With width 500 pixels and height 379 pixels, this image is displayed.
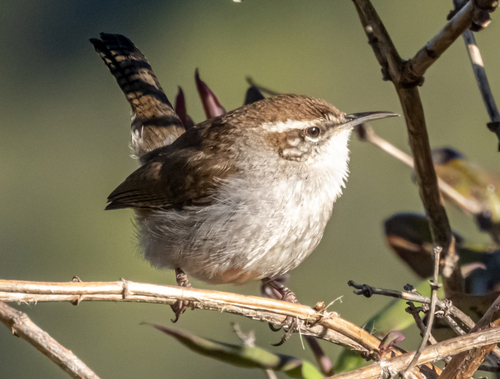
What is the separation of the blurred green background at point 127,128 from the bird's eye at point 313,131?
174cm

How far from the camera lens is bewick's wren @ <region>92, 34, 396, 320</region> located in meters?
1.77

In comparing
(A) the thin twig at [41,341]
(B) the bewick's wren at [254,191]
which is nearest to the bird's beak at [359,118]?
(B) the bewick's wren at [254,191]

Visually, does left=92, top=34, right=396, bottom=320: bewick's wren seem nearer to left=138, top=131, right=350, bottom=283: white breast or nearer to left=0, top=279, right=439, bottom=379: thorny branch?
left=138, top=131, right=350, bottom=283: white breast

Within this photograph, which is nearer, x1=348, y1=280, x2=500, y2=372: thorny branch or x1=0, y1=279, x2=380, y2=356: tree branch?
x1=0, y1=279, x2=380, y2=356: tree branch

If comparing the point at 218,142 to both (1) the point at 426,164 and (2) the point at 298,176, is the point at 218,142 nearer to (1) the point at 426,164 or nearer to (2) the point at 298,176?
(2) the point at 298,176

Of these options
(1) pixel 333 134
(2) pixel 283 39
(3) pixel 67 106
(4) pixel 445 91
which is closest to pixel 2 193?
(3) pixel 67 106

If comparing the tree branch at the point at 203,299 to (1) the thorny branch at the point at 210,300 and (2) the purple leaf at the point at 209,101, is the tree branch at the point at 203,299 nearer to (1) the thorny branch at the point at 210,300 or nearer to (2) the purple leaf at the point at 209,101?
(1) the thorny branch at the point at 210,300

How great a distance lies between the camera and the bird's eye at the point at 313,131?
1837 mm

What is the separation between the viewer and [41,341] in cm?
91

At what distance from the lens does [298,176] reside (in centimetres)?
183

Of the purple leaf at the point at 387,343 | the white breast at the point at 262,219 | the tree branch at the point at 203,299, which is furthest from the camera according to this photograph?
the white breast at the point at 262,219

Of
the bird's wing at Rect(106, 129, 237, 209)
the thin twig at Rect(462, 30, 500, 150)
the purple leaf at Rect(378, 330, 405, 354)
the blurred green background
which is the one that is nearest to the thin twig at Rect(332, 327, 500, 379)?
the purple leaf at Rect(378, 330, 405, 354)

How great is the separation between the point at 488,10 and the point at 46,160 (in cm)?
523

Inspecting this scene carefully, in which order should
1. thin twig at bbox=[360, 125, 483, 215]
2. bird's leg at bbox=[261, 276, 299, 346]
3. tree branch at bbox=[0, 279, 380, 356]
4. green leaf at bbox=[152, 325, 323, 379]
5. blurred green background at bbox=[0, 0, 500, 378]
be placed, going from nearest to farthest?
tree branch at bbox=[0, 279, 380, 356] < green leaf at bbox=[152, 325, 323, 379] < thin twig at bbox=[360, 125, 483, 215] < bird's leg at bbox=[261, 276, 299, 346] < blurred green background at bbox=[0, 0, 500, 378]
